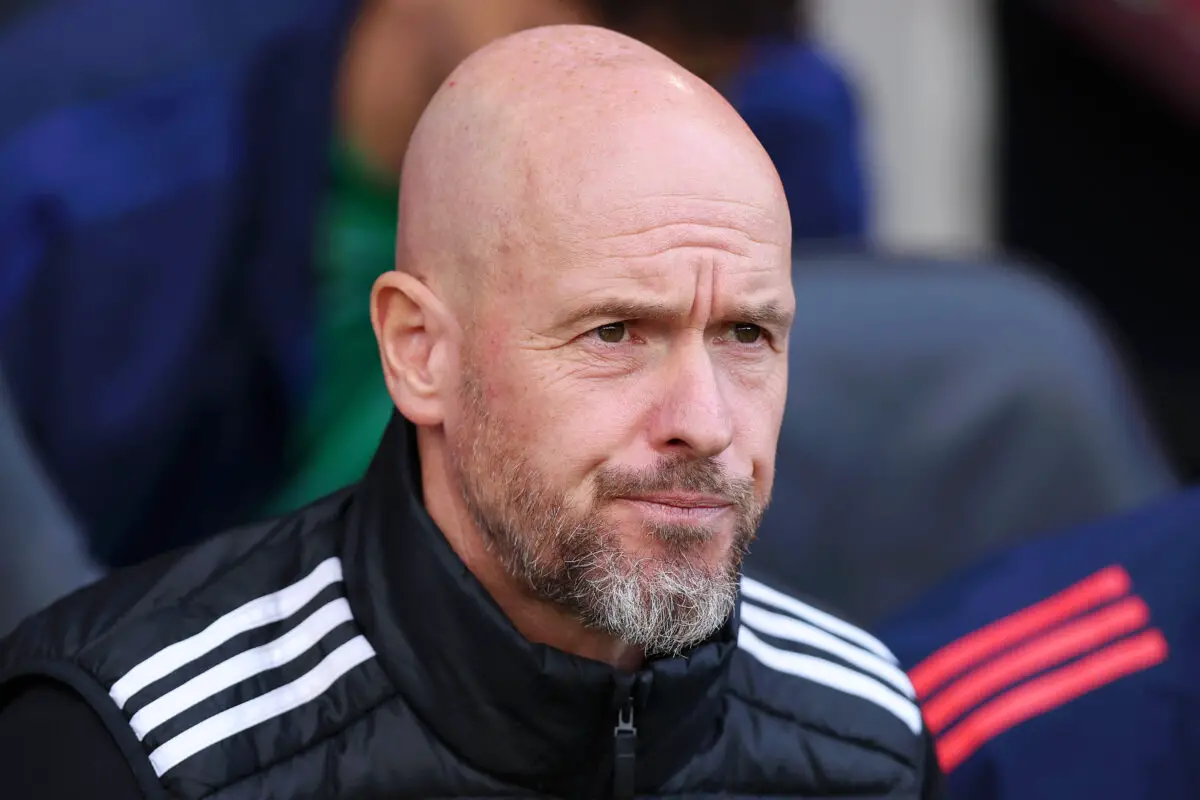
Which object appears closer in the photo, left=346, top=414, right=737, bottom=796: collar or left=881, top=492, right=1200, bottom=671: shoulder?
left=346, top=414, right=737, bottom=796: collar

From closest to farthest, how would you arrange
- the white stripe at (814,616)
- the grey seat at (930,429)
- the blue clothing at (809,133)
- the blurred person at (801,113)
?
the white stripe at (814,616) → the grey seat at (930,429) → the blurred person at (801,113) → the blue clothing at (809,133)

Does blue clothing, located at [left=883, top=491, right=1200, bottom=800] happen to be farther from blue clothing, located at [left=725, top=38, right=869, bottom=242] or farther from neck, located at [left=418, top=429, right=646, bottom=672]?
blue clothing, located at [left=725, top=38, right=869, bottom=242]

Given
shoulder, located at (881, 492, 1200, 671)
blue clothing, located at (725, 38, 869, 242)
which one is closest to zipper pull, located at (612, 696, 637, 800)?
shoulder, located at (881, 492, 1200, 671)

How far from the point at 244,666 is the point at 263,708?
0.15 feet

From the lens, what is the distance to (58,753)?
1.50 m

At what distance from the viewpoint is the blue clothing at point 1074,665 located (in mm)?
2008

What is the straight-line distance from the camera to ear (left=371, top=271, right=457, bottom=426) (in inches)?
62.6

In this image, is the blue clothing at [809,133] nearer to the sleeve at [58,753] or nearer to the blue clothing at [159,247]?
the blue clothing at [159,247]

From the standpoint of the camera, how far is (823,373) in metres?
2.97

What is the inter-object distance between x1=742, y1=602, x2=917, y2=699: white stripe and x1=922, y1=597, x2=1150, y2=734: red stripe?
0.28 metres

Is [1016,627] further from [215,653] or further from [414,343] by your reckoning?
[215,653]

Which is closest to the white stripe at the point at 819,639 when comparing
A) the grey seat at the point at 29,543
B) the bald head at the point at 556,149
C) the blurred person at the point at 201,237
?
the bald head at the point at 556,149

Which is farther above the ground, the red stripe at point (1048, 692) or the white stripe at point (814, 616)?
the white stripe at point (814, 616)

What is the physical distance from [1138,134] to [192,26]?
3359 mm
